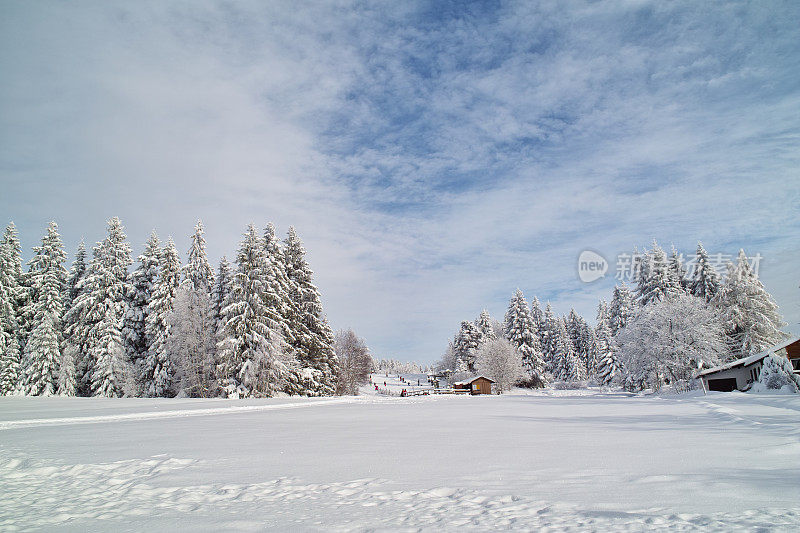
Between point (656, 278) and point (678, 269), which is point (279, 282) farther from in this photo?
point (678, 269)

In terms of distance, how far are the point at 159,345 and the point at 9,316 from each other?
14.8 m

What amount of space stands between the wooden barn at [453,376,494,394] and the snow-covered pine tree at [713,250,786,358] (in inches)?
1180

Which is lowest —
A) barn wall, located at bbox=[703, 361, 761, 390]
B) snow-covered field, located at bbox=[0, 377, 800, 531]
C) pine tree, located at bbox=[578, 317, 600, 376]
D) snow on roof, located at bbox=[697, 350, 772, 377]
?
barn wall, located at bbox=[703, 361, 761, 390]

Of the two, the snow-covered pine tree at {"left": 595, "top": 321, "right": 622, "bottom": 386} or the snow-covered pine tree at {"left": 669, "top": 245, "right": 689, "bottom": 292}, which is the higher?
the snow-covered pine tree at {"left": 669, "top": 245, "right": 689, "bottom": 292}

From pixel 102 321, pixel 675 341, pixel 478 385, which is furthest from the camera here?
pixel 478 385

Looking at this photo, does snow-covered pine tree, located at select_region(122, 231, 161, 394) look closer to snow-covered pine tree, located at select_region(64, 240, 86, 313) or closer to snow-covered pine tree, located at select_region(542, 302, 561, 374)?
snow-covered pine tree, located at select_region(64, 240, 86, 313)

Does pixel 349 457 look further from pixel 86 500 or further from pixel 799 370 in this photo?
pixel 799 370

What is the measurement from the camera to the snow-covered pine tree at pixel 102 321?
3997cm

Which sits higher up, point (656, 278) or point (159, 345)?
point (656, 278)

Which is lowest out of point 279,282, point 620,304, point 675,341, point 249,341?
point 675,341

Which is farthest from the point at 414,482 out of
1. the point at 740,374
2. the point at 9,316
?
the point at 9,316

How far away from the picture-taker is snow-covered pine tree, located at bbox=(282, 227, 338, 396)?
44.5 m

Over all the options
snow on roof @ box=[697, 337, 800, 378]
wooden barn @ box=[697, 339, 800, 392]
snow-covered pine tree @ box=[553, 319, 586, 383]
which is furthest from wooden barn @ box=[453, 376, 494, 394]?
snow on roof @ box=[697, 337, 800, 378]

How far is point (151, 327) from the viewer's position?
41750 millimetres
